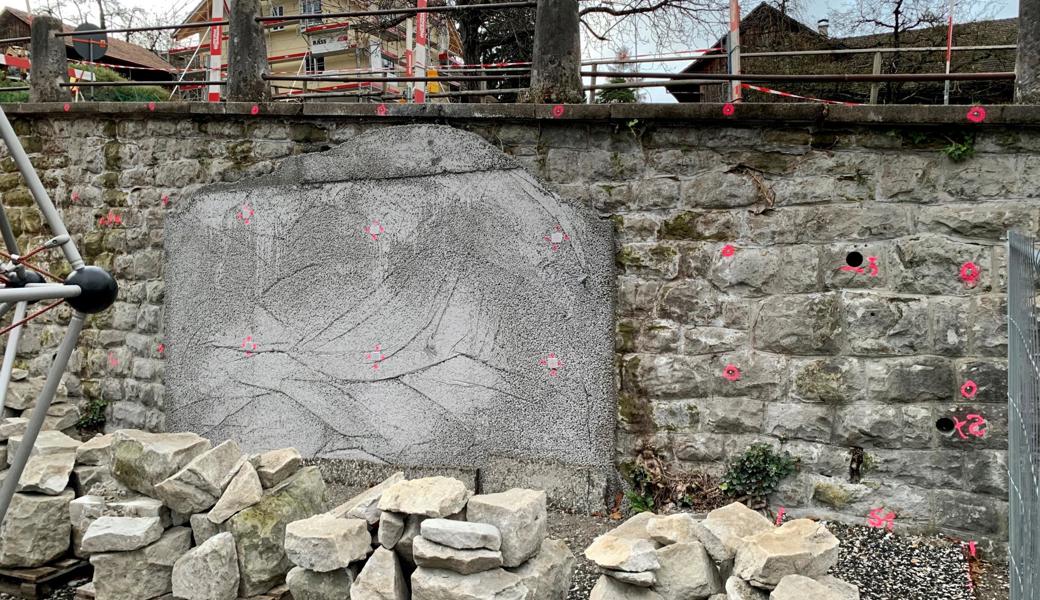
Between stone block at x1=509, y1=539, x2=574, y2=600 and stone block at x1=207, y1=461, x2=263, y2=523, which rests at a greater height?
stone block at x1=207, y1=461, x2=263, y2=523

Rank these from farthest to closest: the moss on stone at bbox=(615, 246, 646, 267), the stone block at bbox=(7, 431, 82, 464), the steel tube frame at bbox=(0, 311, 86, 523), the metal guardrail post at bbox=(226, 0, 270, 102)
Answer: the metal guardrail post at bbox=(226, 0, 270, 102) → the moss on stone at bbox=(615, 246, 646, 267) → the stone block at bbox=(7, 431, 82, 464) → the steel tube frame at bbox=(0, 311, 86, 523)

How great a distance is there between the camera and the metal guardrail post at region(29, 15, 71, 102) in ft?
23.5

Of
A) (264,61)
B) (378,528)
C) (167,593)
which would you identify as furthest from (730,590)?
(264,61)

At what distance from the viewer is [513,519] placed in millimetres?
3348

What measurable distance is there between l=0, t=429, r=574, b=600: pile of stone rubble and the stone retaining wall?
194cm

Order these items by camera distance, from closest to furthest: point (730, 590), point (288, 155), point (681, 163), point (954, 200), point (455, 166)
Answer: point (730, 590) < point (954, 200) < point (681, 163) < point (455, 166) < point (288, 155)

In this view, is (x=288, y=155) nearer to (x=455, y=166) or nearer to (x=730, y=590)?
(x=455, y=166)

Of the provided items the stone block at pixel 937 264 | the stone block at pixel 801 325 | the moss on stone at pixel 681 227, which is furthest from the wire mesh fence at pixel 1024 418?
the moss on stone at pixel 681 227

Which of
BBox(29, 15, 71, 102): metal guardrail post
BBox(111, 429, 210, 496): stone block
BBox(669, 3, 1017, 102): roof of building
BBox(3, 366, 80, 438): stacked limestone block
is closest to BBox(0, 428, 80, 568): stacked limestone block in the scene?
BBox(111, 429, 210, 496): stone block

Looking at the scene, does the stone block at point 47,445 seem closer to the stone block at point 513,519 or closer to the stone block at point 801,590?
the stone block at point 513,519

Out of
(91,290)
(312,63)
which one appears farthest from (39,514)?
(312,63)

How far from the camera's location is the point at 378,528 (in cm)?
360

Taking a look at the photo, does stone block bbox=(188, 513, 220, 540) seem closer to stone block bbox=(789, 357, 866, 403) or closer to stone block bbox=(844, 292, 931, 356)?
stone block bbox=(789, 357, 866, 403)

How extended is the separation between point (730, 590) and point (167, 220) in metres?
5.54
